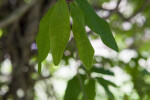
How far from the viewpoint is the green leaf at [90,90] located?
867 millimetres

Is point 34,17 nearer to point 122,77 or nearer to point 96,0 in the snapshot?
point 96,0

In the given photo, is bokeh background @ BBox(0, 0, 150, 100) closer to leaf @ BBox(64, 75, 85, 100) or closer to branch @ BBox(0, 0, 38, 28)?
branch @ BBox(0, 0, 38, 28)

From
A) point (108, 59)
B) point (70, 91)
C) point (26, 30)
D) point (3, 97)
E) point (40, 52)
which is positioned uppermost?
point (40, 52)

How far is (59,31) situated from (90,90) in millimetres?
Answer: 361

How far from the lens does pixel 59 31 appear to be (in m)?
0.56

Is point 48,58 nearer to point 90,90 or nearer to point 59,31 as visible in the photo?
point 90,90

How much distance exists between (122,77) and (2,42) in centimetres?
58

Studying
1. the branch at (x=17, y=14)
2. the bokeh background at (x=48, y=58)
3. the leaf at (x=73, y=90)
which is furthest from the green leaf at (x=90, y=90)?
the branch at (x=17, y=14)

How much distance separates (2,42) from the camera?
1.38 metres

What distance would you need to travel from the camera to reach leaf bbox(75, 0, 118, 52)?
23.3 inches

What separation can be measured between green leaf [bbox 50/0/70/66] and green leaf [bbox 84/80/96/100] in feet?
1.08

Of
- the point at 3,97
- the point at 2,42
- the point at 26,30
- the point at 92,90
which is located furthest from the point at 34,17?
the point at 92,90

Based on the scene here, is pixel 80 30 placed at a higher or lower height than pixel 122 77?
higher

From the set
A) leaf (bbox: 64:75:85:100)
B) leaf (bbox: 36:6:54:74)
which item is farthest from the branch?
leaf (bbox: 36:6:54:74)
